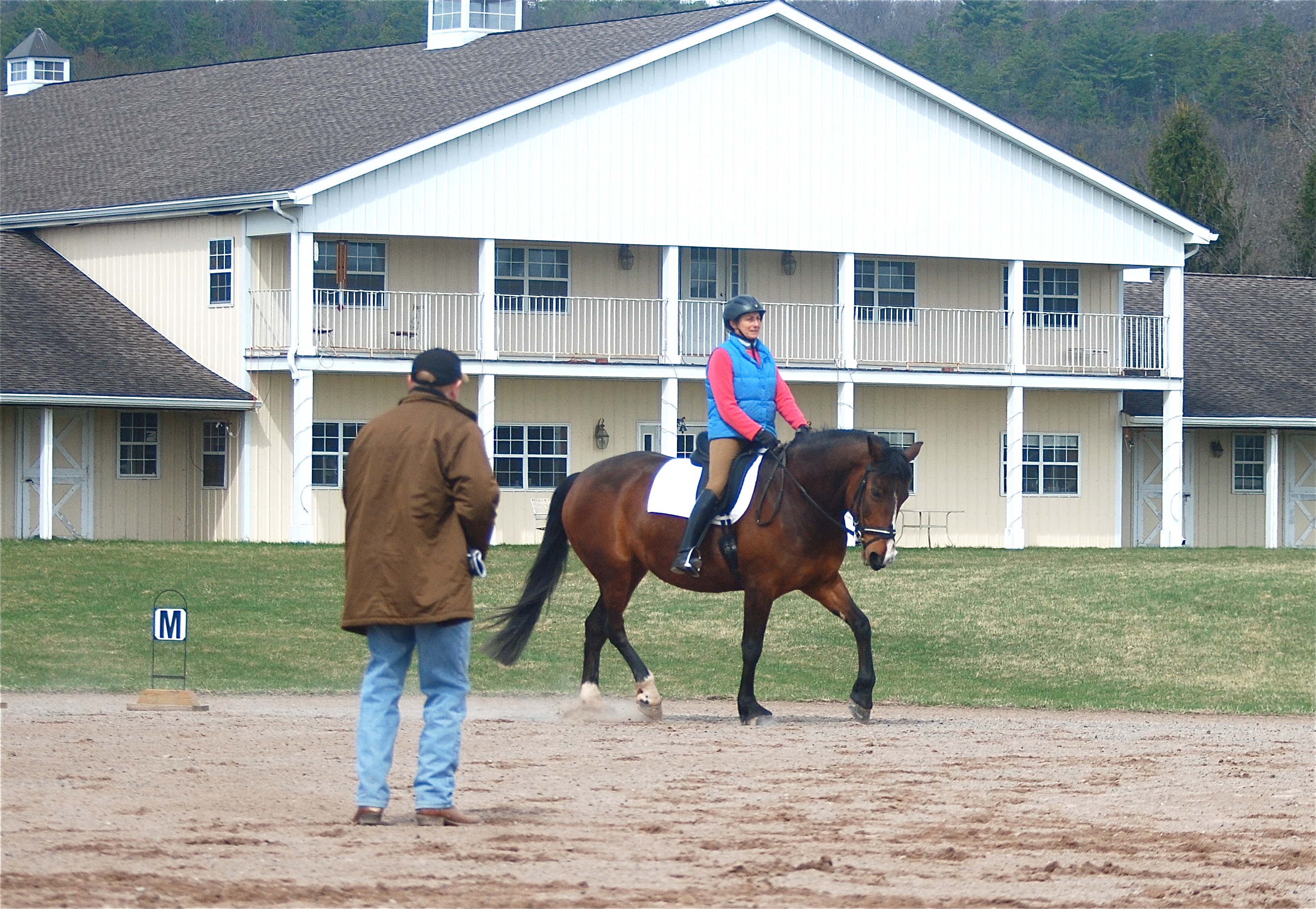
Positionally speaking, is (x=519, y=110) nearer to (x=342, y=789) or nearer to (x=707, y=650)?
(x=707, y=650)

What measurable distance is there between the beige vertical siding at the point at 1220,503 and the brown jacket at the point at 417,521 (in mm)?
33023

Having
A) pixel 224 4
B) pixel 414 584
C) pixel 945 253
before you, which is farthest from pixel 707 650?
pixel 224 4

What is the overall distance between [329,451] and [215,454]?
2.21 m

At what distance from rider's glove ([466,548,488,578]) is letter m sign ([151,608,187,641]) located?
6.05 m

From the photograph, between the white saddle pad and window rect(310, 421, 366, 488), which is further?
window rect(310, 421, 366, 488)

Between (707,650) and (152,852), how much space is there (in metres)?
12.5

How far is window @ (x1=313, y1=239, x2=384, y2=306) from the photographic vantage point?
107ft

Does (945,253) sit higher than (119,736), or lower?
higher

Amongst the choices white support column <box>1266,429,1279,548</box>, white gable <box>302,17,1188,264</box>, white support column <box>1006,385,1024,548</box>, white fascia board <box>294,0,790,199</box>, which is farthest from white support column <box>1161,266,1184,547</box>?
white fascia board <box>294,0,790,199</box>

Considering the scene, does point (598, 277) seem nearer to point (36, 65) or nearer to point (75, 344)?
point (75, 344)

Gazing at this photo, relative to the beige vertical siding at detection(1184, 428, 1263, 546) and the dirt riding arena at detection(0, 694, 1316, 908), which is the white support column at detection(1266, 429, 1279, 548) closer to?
the beige vertical siding at detection(1184, 428, 1263, 546)

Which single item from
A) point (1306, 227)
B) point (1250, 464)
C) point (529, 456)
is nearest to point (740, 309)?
point (529, 456)

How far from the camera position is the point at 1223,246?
63906mm

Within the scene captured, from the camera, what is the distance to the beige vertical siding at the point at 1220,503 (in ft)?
130
